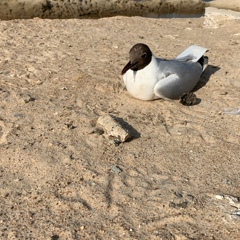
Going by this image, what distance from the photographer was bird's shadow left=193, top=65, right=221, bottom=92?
576 centimetres

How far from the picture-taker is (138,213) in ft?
11.0

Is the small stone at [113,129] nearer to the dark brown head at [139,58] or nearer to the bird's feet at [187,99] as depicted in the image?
the dark brown head at [139,58]

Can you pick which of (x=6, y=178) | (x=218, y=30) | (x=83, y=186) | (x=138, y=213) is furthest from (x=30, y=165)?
(x=218, y=30)

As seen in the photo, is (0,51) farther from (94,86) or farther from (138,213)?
(138,213)

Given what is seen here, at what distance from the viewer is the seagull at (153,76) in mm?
4883

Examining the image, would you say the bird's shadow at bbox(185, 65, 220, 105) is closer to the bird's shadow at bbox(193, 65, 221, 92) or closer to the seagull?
the bird's shadow at bbox(193, 65, 221, 92)

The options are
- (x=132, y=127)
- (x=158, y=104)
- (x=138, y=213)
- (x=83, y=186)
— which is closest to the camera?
(x=138, y=213)

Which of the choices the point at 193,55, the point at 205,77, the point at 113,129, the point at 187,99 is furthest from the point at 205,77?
the point at 113,129

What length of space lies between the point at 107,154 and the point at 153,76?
4.04ft

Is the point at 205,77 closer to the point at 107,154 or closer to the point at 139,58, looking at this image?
the point at 139,58

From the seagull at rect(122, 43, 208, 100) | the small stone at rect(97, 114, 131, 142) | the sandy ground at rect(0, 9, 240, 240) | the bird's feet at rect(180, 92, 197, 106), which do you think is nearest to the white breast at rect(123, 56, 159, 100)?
the seagull at rect(122, 43, 208, 100)

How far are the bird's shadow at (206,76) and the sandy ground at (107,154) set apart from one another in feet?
0.05

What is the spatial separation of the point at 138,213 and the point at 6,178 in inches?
45.7

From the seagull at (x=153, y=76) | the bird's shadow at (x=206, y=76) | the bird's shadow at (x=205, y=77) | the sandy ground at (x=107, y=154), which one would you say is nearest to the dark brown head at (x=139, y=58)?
the seagull at (x=153, y=76)
